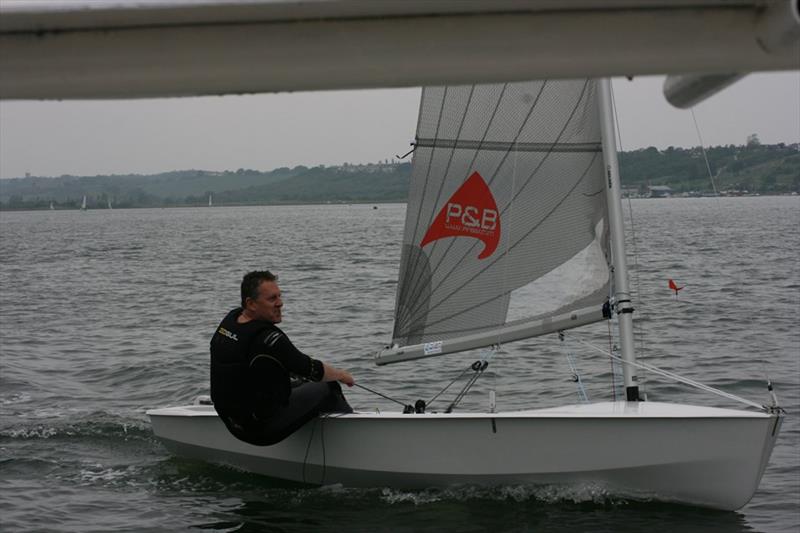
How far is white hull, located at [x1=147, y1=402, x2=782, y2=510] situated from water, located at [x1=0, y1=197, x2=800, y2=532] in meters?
0.12

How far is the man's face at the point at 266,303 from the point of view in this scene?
6305 mm

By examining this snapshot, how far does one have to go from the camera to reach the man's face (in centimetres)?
630

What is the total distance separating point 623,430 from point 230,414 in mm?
2055

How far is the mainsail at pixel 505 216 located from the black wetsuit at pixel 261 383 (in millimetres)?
1063

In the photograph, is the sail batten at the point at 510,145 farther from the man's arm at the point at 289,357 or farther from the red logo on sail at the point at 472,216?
the man's arm at the point at 289,357

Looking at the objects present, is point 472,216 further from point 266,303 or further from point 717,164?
point 717,164

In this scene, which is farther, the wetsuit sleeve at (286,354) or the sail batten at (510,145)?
the sail batten at (510,145)

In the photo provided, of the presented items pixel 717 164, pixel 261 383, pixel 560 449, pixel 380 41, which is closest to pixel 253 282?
pixel 261 383

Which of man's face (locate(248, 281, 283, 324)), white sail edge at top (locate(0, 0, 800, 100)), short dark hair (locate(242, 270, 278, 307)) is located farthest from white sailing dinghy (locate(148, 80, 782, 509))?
white sail edge at top (locate(0, 0, 800, 100))

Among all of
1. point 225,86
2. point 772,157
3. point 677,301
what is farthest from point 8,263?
point 772,157

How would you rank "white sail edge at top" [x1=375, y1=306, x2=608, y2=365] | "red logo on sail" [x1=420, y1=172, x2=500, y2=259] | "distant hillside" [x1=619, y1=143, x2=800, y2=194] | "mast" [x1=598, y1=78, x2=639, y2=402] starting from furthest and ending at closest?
"distant hillside" [x1=619, y1=143, x2=800, y2=194]
"red logo on sail" [x1=420, y1=172, x2=500, y2=259]
"white sail edge at top" [x1=375, y1=306, x2=608, y2=365]
"mast" [x1=598, y1=78, x2=639, y2=402]

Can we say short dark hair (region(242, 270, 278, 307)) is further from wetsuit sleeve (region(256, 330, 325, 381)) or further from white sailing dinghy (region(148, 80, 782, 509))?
white sailing dinghy (region(148, 80, 782, 509))

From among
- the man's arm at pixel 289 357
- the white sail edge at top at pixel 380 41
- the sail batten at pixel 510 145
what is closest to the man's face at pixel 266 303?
the man's arm at pixel 289 357

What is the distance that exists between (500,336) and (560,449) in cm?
111
